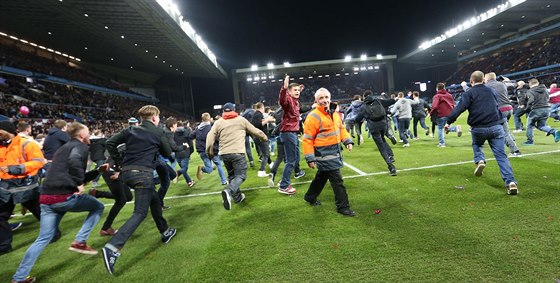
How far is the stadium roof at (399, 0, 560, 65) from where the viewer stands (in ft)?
99.6

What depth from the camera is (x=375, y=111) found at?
7.27m

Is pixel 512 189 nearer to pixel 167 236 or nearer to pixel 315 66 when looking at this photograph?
pixel 167 236

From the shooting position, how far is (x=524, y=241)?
3.20 m

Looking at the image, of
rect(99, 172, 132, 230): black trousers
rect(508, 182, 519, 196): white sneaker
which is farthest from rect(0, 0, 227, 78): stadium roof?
rect(508, 182, 519, 196): white sneaker

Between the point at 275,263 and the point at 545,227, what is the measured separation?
308cm

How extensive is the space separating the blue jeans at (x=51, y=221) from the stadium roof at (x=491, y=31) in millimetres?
36781

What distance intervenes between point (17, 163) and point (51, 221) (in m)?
1.52

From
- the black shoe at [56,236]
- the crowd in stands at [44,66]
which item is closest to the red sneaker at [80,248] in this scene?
the black shoe at [56,236]

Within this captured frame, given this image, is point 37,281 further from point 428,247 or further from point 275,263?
point 428,247

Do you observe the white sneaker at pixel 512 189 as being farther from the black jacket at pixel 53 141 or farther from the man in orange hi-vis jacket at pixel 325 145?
the black jacket at pixel 53 141

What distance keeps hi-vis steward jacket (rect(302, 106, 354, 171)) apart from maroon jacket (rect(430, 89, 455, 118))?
257 inches

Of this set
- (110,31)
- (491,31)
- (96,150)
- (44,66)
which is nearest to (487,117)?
(96,150)

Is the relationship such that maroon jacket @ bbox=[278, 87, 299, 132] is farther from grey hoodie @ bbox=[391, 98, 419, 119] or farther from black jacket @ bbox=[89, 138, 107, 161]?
black jacket @ bbox=[89, 138, 107, 161]

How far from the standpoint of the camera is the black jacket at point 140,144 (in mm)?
3838
